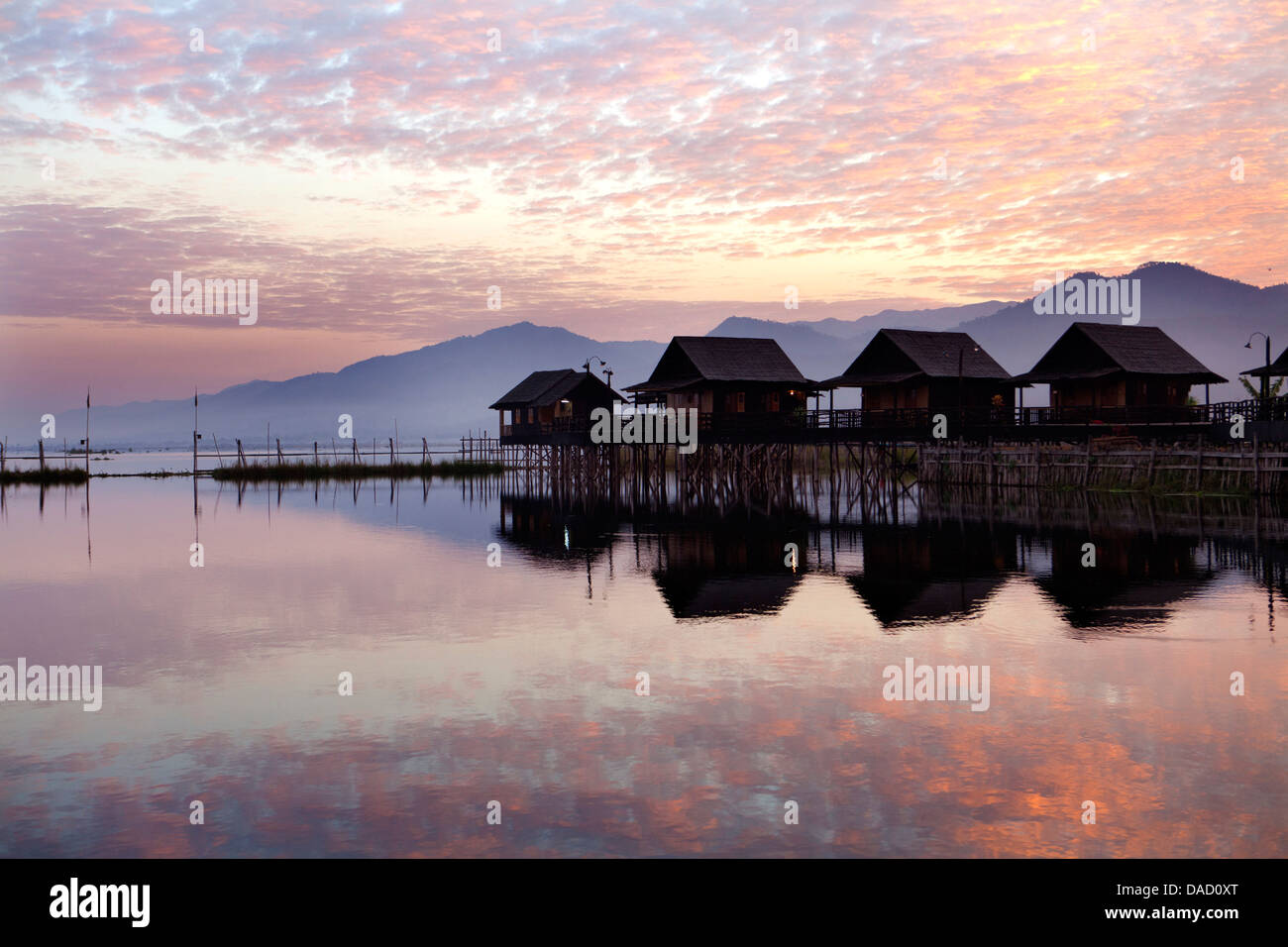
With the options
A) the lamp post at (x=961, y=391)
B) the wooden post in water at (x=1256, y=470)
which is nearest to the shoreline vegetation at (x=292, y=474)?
the lamp post at (x=961, y=391)

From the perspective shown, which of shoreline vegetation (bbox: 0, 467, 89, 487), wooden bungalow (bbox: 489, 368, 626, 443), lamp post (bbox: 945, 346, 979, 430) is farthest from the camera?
shoreline vegetation (bbox: 0, 467, 89, 487)

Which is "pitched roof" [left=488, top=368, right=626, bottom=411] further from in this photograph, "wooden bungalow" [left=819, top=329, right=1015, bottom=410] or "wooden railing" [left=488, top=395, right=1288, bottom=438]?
"wooden bungalow" [left=819, top=329, right=1015, bottom=410]

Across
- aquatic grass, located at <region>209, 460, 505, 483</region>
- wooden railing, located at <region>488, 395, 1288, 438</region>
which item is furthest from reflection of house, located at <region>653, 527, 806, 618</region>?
aquatic grass, located at <region>209, 460, 505, 483</region>

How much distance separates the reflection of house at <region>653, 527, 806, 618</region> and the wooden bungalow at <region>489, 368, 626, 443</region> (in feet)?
101


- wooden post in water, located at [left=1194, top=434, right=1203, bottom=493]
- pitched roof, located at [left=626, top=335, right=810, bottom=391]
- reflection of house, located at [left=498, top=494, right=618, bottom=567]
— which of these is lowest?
reflection of house, located at [left=498, top=494, right=618, bottom=567]

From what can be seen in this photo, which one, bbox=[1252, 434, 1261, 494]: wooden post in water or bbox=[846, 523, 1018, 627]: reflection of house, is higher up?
bbox=[1252, 434, 1261, 494]: wooden post in water

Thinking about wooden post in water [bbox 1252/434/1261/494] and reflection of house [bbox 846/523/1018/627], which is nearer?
reflection of house [bbox 846/523/1018/627]

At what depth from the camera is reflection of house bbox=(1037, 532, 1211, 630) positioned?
1695 centimetres

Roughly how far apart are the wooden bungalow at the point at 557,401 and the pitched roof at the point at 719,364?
30.4 ft

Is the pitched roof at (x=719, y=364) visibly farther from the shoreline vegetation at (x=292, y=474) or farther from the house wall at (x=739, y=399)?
the shoreline vegetation at (x=292, y=474)

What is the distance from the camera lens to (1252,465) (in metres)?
38.2
